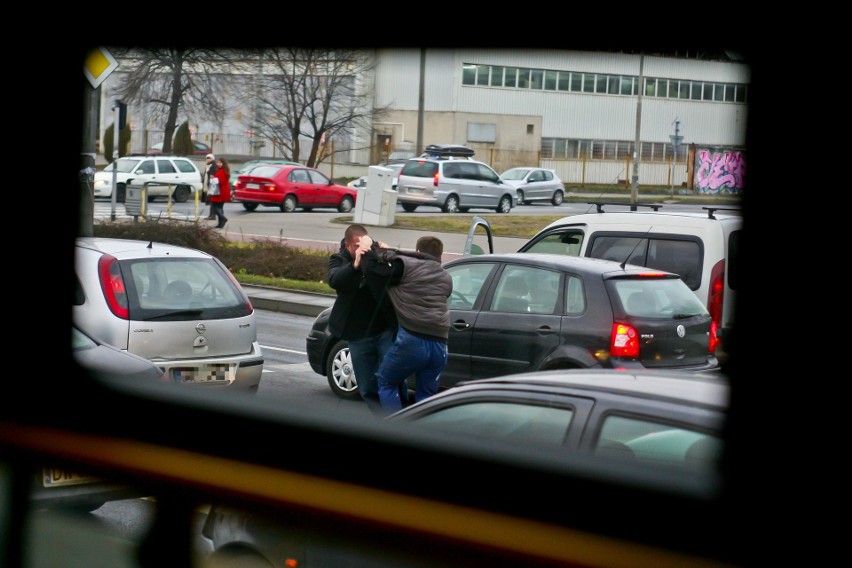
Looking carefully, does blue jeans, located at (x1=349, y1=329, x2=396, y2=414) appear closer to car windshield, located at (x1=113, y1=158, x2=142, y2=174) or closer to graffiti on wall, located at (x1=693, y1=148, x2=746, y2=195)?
car windshield, located at (x1=113, y1=158, x2=142, y2=174)

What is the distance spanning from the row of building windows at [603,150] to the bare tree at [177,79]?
2.16 feet

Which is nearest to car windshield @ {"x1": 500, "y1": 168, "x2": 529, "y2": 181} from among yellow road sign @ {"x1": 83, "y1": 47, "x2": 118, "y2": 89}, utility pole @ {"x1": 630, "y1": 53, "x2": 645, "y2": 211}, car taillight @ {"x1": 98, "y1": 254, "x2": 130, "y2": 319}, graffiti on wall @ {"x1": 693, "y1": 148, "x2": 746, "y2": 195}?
utility pole @ {"x1": 630, "y1": 53, "x2": 645, "y2": 211}

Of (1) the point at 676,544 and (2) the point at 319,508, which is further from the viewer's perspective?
(2) the point at 319,508

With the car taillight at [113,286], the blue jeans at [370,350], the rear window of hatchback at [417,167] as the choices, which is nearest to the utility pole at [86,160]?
the car taillight at [113,286]

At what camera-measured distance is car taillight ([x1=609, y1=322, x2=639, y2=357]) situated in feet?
23.1

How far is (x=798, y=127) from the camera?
1351 millimetres

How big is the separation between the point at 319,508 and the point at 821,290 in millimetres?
870

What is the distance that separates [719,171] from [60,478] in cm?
158

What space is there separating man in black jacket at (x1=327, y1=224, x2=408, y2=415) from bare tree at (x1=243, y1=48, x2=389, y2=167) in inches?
180

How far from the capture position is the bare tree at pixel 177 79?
6.91 ft

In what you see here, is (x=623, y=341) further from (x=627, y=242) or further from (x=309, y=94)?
(x=309, y=94)

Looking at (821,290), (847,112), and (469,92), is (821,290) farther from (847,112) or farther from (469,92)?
(469,92)

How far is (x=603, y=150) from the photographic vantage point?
2.08 m

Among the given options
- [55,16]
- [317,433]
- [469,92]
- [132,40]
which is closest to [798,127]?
[469,92]
